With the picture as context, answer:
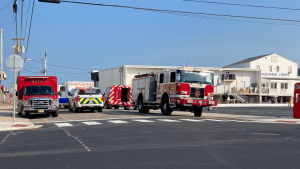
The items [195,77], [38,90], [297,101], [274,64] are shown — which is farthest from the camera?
[274,64]

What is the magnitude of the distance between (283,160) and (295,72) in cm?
7787

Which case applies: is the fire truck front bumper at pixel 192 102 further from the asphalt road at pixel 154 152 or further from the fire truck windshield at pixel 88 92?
the asphalt road at pixel 154 152

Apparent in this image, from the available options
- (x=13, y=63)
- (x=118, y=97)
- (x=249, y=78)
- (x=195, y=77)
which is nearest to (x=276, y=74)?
(x=249, y=78)

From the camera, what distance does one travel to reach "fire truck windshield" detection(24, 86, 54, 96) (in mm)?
23375

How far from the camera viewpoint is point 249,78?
66.7 m

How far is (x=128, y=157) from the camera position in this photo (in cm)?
805

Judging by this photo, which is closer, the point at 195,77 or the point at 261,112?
the point at 195,77

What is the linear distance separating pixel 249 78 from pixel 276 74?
12979 millimetres

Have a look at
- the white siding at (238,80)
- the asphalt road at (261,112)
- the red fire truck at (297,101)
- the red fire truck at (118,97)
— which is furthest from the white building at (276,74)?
the red fire truck at (297,101)

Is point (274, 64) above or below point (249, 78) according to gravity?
above

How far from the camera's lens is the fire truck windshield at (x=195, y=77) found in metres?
23.1

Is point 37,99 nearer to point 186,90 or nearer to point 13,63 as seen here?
point 13,63

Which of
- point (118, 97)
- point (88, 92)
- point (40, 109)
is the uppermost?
point (88, 92)

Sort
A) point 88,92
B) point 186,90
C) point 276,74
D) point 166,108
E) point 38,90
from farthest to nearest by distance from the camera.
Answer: point 276,74, point 88,92, point 166,108, point 38,90, point 186,90
